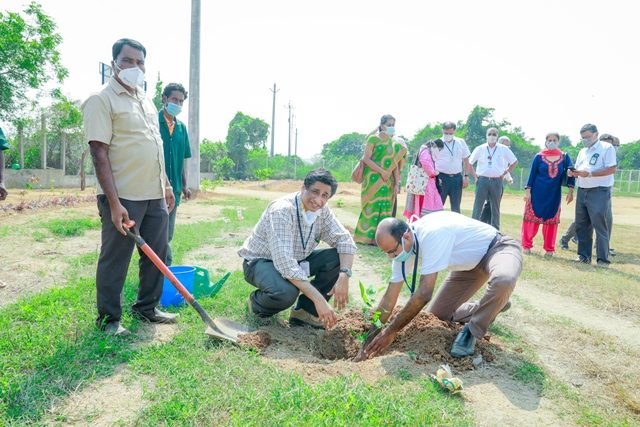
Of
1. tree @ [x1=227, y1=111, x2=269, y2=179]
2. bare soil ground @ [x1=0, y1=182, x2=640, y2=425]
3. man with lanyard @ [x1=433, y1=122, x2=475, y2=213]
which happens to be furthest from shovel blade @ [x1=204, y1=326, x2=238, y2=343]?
tree @ [x1=227, y1=111, x2=269, y2=179]

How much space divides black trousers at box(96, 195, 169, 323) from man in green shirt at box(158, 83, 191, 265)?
0.63m

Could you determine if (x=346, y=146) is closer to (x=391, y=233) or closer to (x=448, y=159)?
(x=448, y=159)

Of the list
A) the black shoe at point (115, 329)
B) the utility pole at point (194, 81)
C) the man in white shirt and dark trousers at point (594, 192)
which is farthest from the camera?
the utility pole at point (194, 81)

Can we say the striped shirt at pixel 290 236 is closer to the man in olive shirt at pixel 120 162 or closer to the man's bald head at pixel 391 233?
the man's bald head at pixel 391 233

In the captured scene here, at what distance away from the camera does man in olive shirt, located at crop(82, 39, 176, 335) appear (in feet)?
10.5

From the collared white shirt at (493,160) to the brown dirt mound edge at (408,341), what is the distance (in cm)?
486

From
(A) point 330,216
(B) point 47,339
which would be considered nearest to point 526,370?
(A) point 330,216

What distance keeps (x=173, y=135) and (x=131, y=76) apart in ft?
4.48

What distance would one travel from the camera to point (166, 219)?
3.73 meters

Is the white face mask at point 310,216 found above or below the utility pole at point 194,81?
below

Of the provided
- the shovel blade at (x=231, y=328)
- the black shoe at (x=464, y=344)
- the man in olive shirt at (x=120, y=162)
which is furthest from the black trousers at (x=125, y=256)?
the black shoe at (x=464, y=344)

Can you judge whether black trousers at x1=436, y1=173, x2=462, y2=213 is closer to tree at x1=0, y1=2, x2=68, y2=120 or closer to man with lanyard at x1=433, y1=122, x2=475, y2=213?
man with lanyard at x1=433, y1=122, x2=475, y2=213

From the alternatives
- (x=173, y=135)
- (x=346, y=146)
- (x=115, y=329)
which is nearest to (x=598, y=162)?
(x=173, y=135)

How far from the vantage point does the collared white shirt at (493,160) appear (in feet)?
26.5
